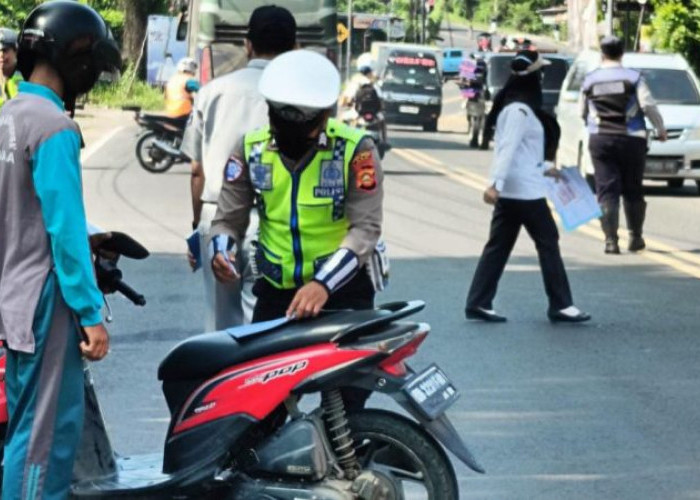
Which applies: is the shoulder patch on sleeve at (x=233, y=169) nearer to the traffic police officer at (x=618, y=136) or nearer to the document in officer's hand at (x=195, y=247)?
the document in officer's hand at (x=195, y=247)

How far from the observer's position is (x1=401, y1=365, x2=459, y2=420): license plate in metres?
5.57

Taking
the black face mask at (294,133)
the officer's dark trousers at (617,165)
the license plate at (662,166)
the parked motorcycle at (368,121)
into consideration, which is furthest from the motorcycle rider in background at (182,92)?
the black face mask at (294,133)

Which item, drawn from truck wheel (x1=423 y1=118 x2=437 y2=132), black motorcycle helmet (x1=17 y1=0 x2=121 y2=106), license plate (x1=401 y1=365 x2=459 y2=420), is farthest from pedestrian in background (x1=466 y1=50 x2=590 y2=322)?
truck wheel (x1=423 y1=118 x2=437 y2=132)

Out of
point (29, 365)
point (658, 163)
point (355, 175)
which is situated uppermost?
point (355, 175)

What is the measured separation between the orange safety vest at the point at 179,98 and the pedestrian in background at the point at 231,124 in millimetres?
18339

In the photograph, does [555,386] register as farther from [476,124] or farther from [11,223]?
[476,124]

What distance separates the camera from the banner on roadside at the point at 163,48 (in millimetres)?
48938

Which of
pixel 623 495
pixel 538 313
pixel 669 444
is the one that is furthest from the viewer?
pixel 538 313

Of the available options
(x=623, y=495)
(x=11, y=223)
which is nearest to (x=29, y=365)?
(x=11, y=223)

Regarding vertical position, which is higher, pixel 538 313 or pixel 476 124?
pixel 538 313

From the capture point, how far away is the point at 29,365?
525 centimetres

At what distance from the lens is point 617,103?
1612 cm

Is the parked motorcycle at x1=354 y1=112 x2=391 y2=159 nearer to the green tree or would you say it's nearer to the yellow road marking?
the yellow road marking

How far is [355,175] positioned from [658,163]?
17722mm
